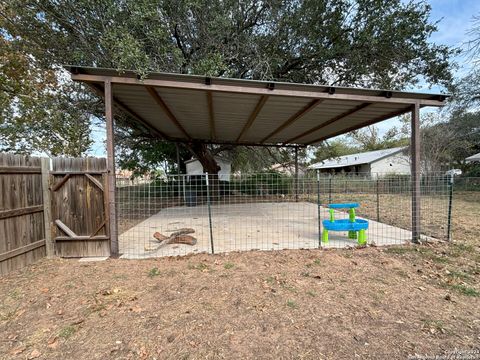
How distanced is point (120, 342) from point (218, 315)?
86 centimetres

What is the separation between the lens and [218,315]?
2.44 metres

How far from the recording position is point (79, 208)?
4.15 m

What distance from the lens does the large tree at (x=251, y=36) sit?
20.7 feet

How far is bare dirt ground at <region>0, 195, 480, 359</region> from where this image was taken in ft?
6.54

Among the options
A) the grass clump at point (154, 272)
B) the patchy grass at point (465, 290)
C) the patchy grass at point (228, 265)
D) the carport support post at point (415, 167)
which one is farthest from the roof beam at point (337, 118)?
the grass clump at point (154, 272)

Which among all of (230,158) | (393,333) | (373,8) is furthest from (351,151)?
(393,333)

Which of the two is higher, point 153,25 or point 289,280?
point 153,25

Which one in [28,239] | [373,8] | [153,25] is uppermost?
[373,8]

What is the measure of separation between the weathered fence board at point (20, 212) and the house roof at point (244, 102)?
160 centimetres

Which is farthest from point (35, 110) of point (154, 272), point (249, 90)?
point (154, 272)

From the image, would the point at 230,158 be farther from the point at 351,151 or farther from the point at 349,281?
the point at 351,151

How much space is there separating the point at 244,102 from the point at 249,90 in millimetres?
1031

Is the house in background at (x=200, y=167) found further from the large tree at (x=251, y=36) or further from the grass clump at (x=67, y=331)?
the grass clump at (x=67, y=331)

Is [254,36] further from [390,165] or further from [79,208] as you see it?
[390,165]
